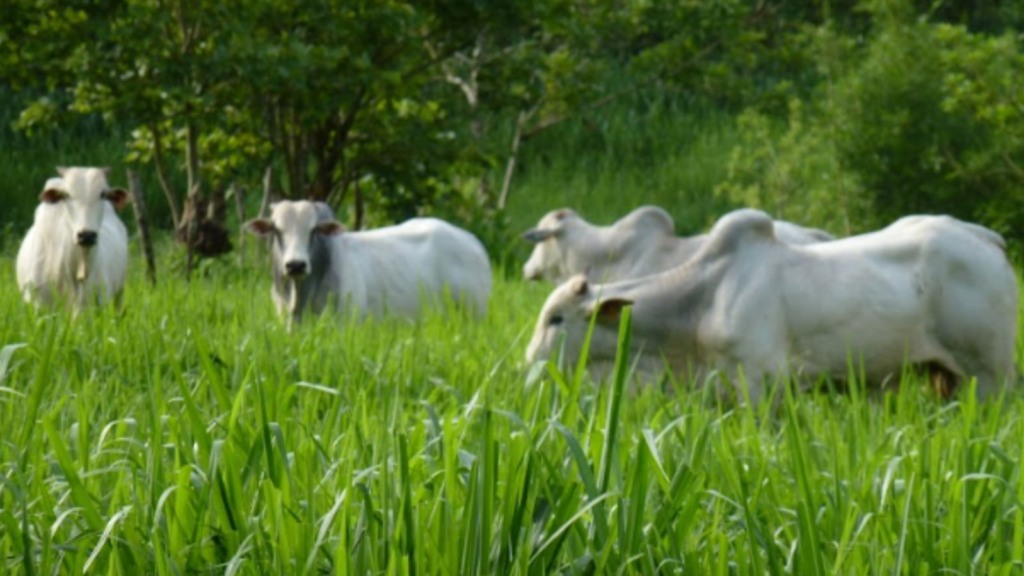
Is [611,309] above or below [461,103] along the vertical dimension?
Result: below

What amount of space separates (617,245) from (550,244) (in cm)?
67

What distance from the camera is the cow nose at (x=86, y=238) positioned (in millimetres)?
7176

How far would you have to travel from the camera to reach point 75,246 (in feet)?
24.3

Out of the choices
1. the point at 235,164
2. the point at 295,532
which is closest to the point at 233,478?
the point at 295,532

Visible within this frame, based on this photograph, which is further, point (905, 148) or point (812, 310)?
point (905, 148)

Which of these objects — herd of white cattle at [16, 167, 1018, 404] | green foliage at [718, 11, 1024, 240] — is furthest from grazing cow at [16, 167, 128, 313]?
green foliage at [718, 11, 1024, 240]

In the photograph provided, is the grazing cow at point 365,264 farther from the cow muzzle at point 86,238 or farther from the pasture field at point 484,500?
the pasture field at point 484,500

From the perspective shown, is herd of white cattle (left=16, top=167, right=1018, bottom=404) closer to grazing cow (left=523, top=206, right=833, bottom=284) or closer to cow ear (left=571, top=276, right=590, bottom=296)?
cow ear (left=571, top=276, right=590, bottom=296)

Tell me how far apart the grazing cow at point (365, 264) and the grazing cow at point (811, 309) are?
1.41m

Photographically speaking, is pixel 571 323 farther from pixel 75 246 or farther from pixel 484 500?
pixel 484 500

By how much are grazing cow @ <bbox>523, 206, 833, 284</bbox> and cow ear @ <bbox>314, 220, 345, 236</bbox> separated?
743 mm

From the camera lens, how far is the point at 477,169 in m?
11.9

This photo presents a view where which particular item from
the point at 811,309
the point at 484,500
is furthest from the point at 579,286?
the point at 484,500

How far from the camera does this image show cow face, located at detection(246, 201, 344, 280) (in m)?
7.23
